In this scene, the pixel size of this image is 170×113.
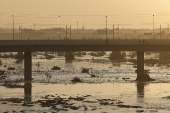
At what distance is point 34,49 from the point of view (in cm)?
9881


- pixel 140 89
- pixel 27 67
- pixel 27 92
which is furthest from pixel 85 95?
pixel 27 67

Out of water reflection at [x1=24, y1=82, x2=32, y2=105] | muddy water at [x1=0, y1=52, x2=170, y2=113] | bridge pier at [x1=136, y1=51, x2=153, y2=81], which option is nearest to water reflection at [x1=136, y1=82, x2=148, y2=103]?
muddy water at [x1=0, y1=52, x2=170, y2=113]

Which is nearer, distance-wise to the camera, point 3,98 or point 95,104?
point 95,104

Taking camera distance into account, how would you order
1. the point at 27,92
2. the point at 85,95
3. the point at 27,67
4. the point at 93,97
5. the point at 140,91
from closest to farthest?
1. the point at 93,97
2. the point at 85,95
3. the point at 27,92
4. the point at 140,91
5. the point at 27,67

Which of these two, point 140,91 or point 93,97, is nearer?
point 93,97

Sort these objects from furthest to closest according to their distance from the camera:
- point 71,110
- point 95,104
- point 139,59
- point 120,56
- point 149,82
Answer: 1. point 120,56
2. point 139,59
3. point 149,82
4. point 95,104
5. point 71,110

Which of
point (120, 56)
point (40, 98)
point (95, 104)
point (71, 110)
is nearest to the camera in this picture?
point (71, 110)

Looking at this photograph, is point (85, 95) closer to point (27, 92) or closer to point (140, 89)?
point (27, 92)

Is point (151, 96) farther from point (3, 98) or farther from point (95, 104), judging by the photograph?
point (3, 98)

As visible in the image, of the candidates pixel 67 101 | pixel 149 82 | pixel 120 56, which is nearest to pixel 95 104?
pixel 67 101

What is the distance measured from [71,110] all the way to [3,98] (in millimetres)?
13691

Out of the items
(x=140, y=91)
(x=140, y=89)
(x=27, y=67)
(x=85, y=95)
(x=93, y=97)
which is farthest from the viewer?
(x=27, y=67)

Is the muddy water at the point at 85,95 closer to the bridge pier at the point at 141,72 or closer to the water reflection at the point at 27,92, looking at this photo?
the water reflection at the point at 27,92

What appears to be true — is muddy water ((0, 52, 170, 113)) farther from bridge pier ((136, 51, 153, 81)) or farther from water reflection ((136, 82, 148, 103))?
bridge pier ((136, 51, 153, 81))
